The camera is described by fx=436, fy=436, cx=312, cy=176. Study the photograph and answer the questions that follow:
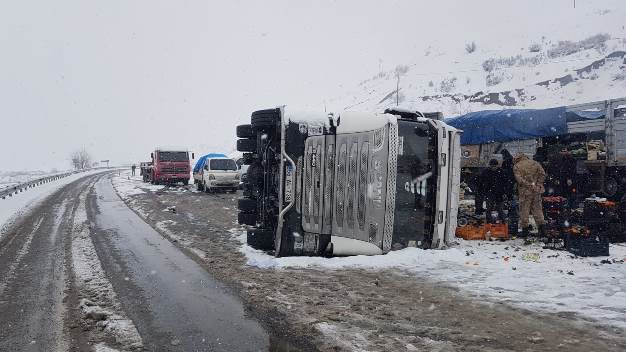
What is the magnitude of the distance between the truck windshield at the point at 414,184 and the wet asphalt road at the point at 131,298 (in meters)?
3.26

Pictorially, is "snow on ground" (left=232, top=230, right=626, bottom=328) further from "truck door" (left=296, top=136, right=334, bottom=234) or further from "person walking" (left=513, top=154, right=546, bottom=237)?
"person walking" (left=513, top=154, right=546, bottom=237)

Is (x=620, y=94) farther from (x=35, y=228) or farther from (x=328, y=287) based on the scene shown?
(x=35, y=228)

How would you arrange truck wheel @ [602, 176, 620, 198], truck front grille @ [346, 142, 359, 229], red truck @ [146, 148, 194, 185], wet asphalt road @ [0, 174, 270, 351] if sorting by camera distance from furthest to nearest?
red truck @ [146, 148, 194, 185] < truck wheel @ [602, 176, 620, 198] < truck front grille @ [346, 142, 359, 229] < wet asphalt road @ [0, 174, 270, 351]

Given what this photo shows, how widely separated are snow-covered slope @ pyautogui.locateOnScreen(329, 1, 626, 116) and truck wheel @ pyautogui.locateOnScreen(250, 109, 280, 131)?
24.4 m

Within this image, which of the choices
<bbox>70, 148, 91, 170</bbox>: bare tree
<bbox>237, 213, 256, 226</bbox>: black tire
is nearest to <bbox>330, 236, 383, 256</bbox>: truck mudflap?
<bbox>237, 213, 256, 226</bbox>: black tire

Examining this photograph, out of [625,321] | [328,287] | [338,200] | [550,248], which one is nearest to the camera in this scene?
[625,321]

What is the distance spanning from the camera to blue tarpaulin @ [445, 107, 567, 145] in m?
12.4

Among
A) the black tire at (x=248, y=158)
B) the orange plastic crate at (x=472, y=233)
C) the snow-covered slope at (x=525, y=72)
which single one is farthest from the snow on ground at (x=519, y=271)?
the snow-covered slope at (x=525, y=72)

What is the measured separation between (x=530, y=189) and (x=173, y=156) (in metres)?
22.5

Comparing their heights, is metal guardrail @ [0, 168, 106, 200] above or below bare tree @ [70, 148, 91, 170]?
→ below

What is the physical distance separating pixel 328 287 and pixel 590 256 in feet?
15.9

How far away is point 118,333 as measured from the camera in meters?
4.22

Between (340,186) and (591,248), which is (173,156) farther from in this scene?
(591,248)

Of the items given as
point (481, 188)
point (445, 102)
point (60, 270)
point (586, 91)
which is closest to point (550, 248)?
point (481, 188)
